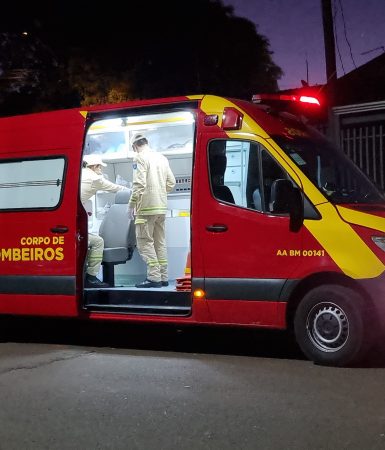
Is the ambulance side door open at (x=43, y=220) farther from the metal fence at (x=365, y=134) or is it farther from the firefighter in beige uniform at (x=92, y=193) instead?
the metal fence at (x=365, y=134)

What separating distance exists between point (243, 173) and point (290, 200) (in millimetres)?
707

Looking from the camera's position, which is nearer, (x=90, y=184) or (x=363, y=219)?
(x=363, y=219)

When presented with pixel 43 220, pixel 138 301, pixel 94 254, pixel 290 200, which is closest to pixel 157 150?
pixel 94 254

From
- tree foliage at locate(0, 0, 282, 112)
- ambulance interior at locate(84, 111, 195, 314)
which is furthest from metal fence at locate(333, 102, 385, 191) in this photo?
tree foliage at locate(0, 0, 282, 112)

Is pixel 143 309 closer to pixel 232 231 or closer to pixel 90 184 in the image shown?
pixel 232 231

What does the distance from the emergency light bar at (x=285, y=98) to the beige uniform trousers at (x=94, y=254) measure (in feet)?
7.93

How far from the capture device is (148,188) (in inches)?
294

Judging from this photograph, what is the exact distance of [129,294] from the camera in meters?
6.89

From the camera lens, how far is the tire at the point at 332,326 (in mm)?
5555

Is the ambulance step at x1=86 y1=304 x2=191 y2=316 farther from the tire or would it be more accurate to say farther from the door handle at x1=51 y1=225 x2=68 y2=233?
the tire

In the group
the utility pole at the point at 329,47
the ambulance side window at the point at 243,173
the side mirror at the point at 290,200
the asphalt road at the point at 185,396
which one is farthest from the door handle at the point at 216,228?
the utility pole at the point at 329,47

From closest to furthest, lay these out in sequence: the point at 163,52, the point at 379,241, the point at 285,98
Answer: the point at 379,241, the point at 285,98, the point at 163,52

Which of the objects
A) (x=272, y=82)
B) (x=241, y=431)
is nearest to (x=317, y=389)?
(x=241, y=431)

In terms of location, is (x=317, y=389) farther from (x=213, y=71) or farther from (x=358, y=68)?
(x=213, y=71)
